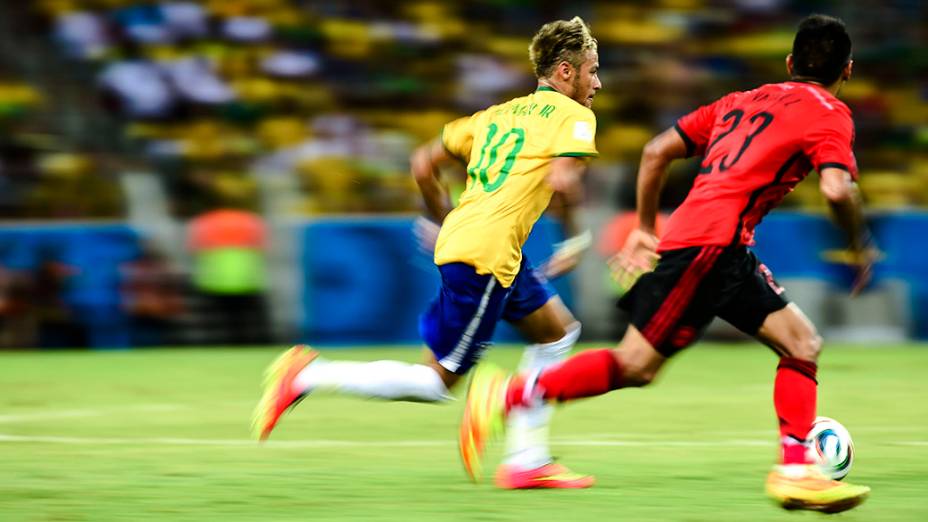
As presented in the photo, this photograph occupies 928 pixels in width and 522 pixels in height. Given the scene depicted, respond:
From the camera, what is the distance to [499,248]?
5902 mm

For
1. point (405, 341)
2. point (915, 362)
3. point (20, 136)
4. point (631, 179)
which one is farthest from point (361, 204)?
point (915, 362)

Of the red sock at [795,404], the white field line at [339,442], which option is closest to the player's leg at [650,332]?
the red sock at [795,404]

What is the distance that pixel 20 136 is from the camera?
1454cm

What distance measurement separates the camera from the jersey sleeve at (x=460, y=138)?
20.2 feet

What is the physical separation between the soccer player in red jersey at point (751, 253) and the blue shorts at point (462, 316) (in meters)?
0.51

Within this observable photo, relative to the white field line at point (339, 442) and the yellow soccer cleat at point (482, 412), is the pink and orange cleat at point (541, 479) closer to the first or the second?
the yellow soccer cleat at point (482, 412)

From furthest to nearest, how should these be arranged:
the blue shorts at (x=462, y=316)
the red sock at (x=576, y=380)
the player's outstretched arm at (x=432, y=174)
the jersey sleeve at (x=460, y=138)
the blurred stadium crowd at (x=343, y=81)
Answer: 1. the blurred stadium crowd at (x=343, y=81)
2. the player's outstretched arm at (x=432, y=174)
3. the jersey sleeve at (x=460, y=138)
4. the blue shorts at (x=462, y=316)
5. the red sock at (x=576, y=380)

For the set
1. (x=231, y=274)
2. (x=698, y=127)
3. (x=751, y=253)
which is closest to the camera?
(x=751, y=253)

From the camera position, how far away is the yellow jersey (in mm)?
5887

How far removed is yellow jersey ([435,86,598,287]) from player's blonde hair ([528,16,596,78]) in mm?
117

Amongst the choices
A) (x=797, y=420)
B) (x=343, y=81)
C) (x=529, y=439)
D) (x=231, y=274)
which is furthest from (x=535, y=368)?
(x=343, y=81)

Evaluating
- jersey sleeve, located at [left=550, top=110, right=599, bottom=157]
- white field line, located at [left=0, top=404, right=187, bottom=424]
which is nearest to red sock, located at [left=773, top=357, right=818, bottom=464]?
jersey sleeve, located at [left=550, top=110, right=599, bottom=157]

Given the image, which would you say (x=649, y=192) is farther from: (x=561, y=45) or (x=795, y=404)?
(x=795, y=404)

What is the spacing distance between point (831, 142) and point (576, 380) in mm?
1243
